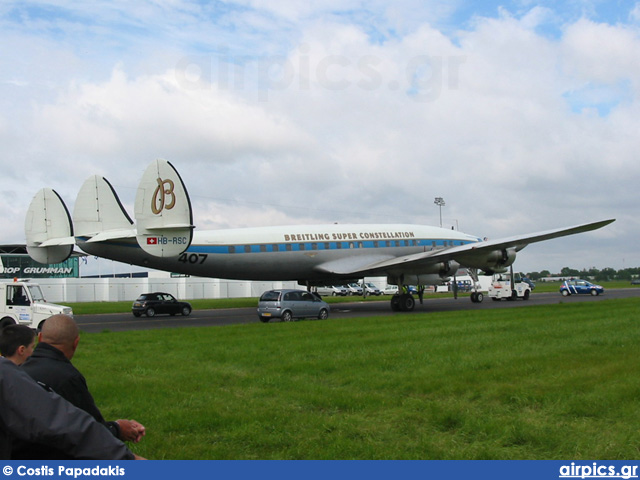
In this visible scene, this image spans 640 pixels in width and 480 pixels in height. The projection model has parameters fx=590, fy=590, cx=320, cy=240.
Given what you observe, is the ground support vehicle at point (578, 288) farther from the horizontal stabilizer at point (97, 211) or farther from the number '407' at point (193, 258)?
the horizontal stabilizer at point (97, 211)

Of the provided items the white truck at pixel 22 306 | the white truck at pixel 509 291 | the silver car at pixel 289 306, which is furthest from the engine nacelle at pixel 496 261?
the white truck at pixel 22 306

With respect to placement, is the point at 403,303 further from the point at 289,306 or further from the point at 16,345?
the point at 16,345

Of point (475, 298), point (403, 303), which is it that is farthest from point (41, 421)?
point (475, 298)

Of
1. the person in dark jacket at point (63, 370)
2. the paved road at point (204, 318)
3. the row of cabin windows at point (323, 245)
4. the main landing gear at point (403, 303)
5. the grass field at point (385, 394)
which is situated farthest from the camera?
the main landing gear at point (403, 303)

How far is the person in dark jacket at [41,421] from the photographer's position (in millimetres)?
3188

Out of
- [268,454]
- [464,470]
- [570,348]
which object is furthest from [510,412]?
[570,348]

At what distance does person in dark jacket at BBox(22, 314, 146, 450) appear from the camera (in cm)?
420

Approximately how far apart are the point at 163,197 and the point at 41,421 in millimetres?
22958

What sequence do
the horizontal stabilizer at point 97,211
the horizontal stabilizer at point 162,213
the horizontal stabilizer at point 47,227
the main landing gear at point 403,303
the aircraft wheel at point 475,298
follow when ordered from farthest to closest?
the aircraft wheel at point 475,298, the main landing gear at point 403,303, the horizontal stabilizer at point 47,227, the horizontal stabilizer at point 97,211, the horizontal stabilizer at point 162,213

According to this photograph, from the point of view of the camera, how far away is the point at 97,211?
2842 centimetres

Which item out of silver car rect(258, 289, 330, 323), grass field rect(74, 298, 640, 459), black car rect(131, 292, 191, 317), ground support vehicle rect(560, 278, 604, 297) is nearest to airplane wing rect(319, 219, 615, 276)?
silver car rect(258, 289, 330, 323)

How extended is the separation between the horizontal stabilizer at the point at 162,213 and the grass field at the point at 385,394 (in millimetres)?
7212

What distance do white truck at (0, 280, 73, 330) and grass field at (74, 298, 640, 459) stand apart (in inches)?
224

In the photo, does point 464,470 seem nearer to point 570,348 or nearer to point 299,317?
point 570,348
